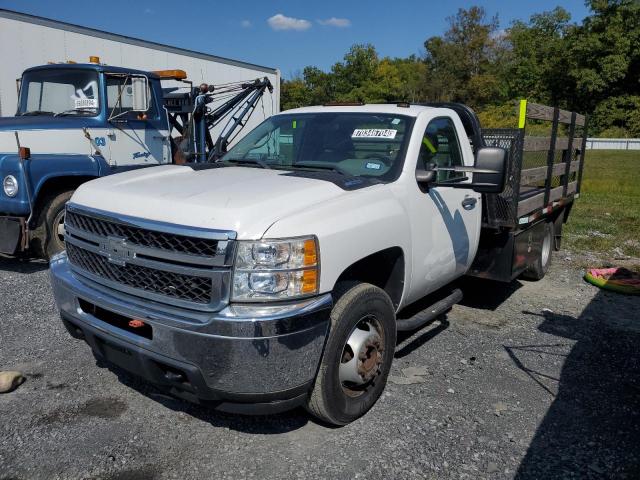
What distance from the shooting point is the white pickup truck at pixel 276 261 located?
8.70 ft

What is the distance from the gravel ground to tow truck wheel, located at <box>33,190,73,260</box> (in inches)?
61.9

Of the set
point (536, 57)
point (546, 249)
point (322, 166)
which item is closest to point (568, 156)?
point (546, 249)

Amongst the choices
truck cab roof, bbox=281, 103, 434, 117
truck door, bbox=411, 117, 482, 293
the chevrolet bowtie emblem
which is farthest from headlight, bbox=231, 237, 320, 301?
truck cab roof, bbox=281, 103, 434, 117

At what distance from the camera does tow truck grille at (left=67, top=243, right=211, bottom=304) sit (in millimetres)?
2727

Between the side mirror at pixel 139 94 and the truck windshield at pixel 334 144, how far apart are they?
10.4 feet

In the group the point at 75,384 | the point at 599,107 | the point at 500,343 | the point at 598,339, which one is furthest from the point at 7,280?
the point at 599,107

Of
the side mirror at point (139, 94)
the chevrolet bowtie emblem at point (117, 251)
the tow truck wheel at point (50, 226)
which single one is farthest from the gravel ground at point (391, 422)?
the side mirror at point (139, 94)

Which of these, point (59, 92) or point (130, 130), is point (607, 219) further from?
point (59, 92)

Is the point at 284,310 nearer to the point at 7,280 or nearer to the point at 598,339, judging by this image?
the point at 598,339

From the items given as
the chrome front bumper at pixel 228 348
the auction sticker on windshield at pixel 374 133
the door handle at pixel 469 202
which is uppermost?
the auction sticker on windshield at pixel 374 133

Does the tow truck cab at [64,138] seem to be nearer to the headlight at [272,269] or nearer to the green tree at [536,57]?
A: the headlight at [272,269]

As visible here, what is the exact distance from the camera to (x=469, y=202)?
Answer: 14.9ft

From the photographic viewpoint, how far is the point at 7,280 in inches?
241

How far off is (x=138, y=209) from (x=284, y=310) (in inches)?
39.5
